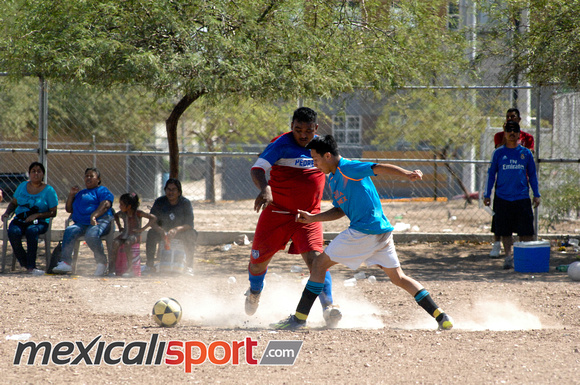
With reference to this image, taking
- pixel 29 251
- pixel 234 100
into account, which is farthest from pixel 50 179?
pixel 234 100

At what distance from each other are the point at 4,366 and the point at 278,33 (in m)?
5.05

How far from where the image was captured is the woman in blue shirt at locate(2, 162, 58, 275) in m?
8.16

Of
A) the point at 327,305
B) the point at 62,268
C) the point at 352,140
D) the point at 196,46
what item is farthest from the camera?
the point at 352,140

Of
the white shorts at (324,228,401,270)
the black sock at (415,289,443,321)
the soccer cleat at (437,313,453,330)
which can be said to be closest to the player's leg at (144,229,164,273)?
the white shorts at (324,228,401,270)

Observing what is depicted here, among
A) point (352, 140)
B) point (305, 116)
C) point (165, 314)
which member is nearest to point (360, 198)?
point (305, 116)

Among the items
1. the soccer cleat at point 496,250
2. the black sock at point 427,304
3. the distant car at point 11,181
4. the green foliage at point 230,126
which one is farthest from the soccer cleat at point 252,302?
the distant car at point 11,181

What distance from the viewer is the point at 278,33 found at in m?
7.66

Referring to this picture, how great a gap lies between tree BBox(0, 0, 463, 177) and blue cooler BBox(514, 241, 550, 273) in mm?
3022

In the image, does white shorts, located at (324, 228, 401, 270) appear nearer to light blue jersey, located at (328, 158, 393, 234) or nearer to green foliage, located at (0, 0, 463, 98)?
light blue jersey, located at (328, 158, 393, 234)

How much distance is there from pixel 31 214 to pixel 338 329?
16.6 ft

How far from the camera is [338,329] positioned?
508cm

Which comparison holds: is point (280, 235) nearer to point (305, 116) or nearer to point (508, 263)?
point (305, 116)

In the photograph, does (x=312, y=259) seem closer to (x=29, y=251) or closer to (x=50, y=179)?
(x=29, y=251)

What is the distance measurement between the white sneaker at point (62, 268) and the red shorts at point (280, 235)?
3486mm
